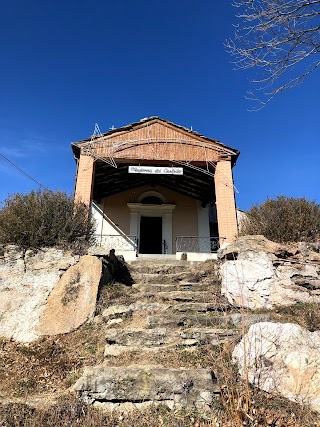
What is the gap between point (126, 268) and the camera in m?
→ 7.57

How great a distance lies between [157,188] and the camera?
51.7ft

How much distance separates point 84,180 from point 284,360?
Answer: 863 centimetres

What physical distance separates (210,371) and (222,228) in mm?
7169

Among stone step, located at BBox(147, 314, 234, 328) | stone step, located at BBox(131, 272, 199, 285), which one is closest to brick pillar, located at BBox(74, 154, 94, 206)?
stone step, located at BBox(131, 272, 199, 285)

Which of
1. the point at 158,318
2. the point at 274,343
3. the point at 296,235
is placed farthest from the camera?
the point at 296,235

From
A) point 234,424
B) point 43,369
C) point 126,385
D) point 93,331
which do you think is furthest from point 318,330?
point 43,369

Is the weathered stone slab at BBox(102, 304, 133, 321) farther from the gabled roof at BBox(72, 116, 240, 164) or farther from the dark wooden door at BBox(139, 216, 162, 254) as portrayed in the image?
the dark wooden door at BBox(139, 216, 162, 254)

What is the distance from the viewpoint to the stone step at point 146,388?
3301 millimetres

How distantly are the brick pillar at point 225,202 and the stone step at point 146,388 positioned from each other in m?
6.86

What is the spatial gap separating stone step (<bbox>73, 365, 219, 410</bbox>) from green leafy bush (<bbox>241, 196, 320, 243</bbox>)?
16.4 ft

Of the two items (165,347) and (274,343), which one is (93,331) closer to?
(165,347)

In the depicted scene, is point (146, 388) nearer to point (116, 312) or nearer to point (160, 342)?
point (160, 342)

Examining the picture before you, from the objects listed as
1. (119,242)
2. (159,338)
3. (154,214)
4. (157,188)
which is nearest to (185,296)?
(159,338)

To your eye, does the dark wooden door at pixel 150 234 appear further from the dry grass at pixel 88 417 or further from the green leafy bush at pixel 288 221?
the dry grass at pixel 88 417
